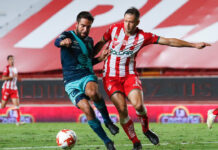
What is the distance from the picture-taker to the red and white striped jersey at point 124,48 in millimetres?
6789

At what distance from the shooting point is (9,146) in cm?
774

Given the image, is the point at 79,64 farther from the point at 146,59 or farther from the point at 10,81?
the point at 146,59

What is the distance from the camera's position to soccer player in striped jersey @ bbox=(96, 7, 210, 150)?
6.64 meters

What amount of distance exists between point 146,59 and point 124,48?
674 centimetres

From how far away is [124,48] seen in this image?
6809 millimetres

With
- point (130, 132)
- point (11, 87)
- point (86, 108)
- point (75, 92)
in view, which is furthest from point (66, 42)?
point (11, 87)

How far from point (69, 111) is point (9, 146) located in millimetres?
5951

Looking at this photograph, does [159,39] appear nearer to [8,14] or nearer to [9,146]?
[9,146]

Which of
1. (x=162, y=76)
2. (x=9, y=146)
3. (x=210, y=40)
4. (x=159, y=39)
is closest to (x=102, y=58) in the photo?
(x=159, y=39)

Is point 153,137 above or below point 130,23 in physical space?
below

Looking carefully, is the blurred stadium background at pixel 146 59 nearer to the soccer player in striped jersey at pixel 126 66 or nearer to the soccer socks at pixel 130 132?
the soccer player in striped jersey at pixel 126 66

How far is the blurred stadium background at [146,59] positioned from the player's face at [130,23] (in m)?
6.34

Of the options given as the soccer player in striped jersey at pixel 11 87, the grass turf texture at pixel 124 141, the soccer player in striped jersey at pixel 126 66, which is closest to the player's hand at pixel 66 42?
the soccer player in striped jersey at pixel 126 66

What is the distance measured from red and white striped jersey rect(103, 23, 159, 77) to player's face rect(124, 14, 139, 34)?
0.35 feet
